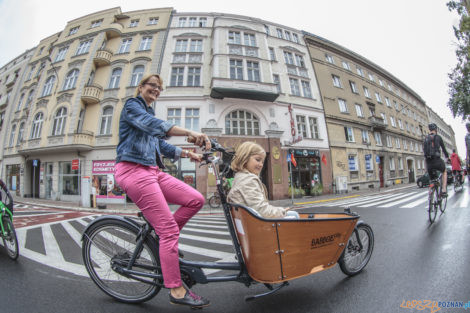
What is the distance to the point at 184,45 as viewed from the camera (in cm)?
1577

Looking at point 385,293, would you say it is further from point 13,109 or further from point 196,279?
point 13,109

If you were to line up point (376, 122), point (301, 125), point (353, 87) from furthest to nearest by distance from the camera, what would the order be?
point (353, 87), point (376, 122), point (301, 125)

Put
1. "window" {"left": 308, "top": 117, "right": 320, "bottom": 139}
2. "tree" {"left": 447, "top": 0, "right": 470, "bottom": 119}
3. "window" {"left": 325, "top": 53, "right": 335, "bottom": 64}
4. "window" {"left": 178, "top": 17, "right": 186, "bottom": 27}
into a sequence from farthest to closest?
"window" {"left": 325, "top": 53, "right": 335, "bottom": 64} → "window" {"left": 178, "top": 17, "right": 186, "bottom": 27} → "window" {"left": 308, "top": 117, "right": 320, "bottom": 139} → "tree" {"left": 447, "top": 0, "right": 470, "bottom": 119}

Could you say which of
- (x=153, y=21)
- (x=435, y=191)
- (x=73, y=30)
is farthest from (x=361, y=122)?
(x=73, y=30)

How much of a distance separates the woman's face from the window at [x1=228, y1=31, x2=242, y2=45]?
52.8 feet

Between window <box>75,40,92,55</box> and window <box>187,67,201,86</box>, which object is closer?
window <box>187,67,201,86</box>

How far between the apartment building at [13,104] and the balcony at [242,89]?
18.7 metres

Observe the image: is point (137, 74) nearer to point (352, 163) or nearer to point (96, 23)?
point (96, 23)

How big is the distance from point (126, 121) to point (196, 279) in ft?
4.70

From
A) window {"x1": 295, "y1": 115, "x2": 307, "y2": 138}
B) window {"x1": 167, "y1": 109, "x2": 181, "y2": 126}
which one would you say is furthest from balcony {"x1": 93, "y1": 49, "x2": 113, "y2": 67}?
window {"x1": 295, "y1": 115, "x2": 307, "y2": 138}

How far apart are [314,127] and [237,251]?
654 inches

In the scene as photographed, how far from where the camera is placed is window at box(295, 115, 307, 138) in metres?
15.5

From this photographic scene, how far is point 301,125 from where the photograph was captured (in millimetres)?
15656

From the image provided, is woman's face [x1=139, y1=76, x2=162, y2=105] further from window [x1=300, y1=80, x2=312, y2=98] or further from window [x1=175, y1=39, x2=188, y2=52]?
window [x1=300, y1=80, x2=312, y2=98]
